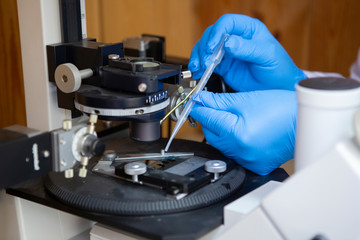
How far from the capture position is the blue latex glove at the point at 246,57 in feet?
3.95

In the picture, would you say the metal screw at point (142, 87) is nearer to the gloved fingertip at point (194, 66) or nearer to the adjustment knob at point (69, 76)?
the adjustment knob at point (69, 76)

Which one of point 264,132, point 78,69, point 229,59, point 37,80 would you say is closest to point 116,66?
point 78,69

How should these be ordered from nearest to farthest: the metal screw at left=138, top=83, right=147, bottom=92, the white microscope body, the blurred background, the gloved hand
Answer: the white microscope body < the metal screw at left=138, top=83, right=147, bottom=92 < the gloved hand < the blurred background

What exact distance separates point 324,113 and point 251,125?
0.98 ft

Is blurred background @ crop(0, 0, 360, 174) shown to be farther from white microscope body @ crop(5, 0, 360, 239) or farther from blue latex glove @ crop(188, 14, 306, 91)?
white microscope body @ crop(5, 0, 360, 239)

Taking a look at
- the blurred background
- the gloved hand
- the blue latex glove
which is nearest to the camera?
the gloved hand

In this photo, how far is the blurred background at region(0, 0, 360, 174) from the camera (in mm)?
2158

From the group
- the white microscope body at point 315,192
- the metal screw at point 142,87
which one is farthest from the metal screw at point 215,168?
the metal screw at point 142,87

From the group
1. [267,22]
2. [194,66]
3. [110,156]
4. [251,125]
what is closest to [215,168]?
[251,125]

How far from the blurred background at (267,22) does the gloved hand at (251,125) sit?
1.14 m

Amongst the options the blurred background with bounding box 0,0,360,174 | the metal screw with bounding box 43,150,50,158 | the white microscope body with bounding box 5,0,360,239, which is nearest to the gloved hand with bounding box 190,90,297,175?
the white microscope body with bounding box 5,0,360,239

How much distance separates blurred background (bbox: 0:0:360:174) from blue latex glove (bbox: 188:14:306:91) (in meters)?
0.89

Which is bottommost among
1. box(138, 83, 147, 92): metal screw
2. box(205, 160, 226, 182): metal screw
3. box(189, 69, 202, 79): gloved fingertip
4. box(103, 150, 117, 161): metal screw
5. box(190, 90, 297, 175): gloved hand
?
box(103, 150, 117, 161): metal screw

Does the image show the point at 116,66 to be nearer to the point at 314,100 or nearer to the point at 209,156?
the point at 209,156
